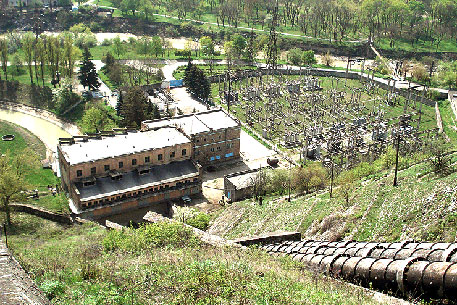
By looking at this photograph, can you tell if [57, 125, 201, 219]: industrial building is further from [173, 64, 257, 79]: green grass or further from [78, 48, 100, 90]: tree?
[173, 64, 257, 79]: green grass

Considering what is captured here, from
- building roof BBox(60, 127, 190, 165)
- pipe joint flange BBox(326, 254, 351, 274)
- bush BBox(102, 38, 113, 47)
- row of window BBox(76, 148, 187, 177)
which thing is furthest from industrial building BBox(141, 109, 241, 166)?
bush BBox(102, 38, 113, 47)

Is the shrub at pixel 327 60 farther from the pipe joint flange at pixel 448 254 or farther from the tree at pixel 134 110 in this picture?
the pipe joint flange at pixel 448 254

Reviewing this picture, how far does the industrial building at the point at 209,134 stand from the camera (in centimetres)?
4666

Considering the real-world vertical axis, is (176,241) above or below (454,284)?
below

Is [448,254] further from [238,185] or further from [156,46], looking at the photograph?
[156,46]

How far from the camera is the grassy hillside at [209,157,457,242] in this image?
22.0 meters

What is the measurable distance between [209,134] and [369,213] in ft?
75.4

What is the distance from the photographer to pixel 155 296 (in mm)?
16703

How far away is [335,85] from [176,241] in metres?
49.6

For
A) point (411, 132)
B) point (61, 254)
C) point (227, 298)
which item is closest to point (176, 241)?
point (61, 254)

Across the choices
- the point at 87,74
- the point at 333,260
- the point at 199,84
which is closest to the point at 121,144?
the point at 199,84

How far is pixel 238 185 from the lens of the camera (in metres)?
42.0

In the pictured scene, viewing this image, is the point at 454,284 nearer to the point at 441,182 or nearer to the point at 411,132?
the point at 441,182

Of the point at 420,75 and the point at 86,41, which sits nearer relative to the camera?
the point at 420,75
